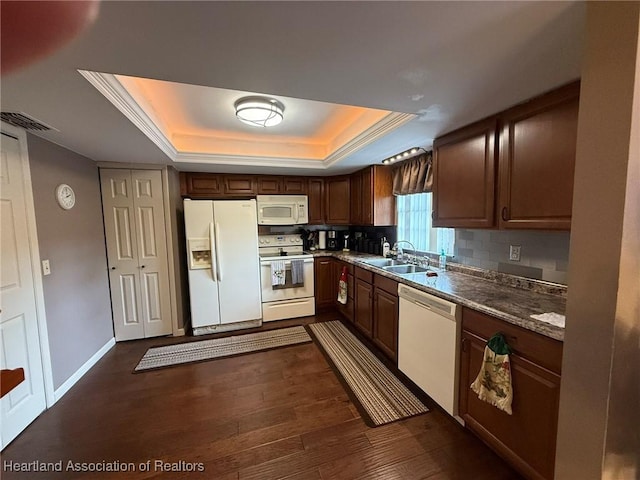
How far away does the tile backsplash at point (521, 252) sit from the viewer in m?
1.72

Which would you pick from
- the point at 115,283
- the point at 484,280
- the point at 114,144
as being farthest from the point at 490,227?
the point at 115,283

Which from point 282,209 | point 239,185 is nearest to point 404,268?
point 282,209

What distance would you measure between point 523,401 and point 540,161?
4.34 feet

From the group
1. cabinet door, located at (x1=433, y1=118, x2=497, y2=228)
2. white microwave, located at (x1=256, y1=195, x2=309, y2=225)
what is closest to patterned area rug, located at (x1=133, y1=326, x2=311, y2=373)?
white microwave, located at (x1=256, y1=195, x2=309, y2=225)

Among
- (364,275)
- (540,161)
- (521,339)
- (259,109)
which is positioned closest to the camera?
(521,339)

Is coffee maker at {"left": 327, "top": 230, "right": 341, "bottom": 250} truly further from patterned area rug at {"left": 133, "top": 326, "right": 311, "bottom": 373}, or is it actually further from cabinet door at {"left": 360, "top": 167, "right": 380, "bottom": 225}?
patterned area rug at {"left": 133, "top": 326, "right": 311, "bottom": 373}

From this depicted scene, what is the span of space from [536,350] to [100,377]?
339 cm

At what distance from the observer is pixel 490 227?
72.4 inches

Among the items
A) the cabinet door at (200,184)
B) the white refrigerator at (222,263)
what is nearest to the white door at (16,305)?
the white refrigerator at (222,263)

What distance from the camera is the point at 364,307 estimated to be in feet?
10.0

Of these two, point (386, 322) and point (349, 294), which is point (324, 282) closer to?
point (349, 294)

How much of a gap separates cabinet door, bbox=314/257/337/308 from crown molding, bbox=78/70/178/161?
2.43 metres

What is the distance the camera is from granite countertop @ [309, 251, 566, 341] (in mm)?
1329

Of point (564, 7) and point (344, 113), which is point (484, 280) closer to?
point (564, 7)
